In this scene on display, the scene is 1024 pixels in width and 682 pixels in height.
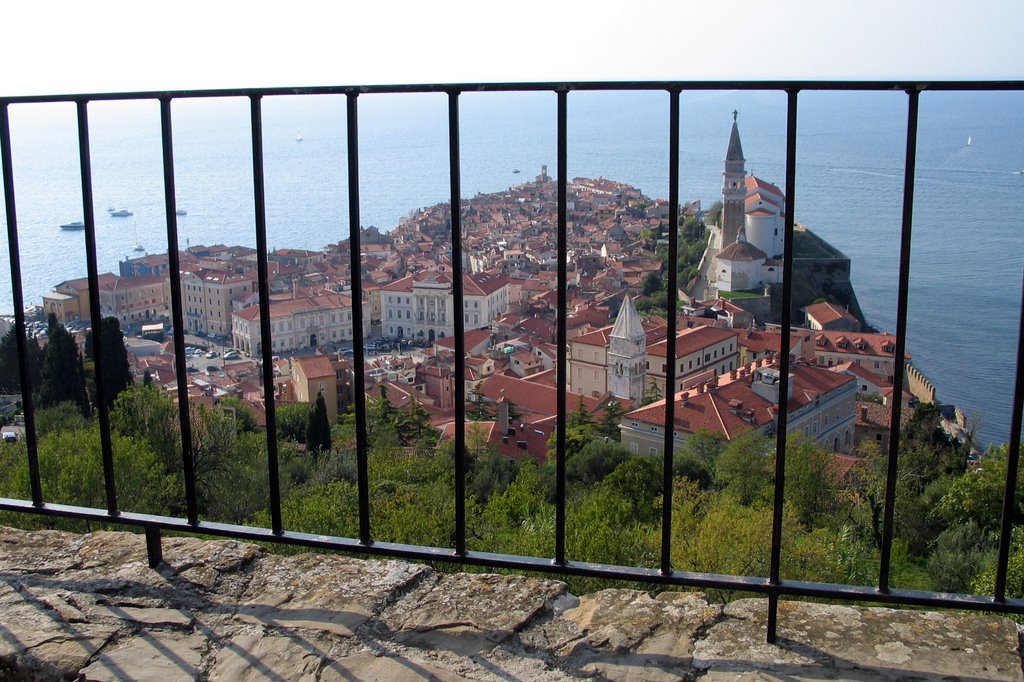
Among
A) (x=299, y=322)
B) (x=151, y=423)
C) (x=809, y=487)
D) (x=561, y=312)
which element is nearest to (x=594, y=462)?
(x=809, y=487)

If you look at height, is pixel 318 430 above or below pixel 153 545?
below

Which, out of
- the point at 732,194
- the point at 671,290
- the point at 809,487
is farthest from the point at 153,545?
the point at 732,194

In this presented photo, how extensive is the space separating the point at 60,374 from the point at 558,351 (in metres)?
17.1

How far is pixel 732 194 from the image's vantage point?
4412 cm

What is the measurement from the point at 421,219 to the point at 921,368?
1379cm

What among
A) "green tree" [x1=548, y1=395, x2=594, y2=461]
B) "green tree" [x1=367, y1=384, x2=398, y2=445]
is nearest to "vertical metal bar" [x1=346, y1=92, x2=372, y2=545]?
"green tree" [x1=367, y1=384, x2=398, y2=445]

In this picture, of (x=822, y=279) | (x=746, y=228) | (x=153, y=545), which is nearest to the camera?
(x=153, y=545)

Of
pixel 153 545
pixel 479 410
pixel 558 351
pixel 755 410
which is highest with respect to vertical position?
pixel 558 351

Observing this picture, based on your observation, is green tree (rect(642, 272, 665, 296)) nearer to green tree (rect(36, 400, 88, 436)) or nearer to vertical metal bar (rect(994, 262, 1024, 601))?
green tree (rect(36, 400, 88, 436))

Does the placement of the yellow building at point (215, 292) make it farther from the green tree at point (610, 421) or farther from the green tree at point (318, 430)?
the green tree at point (610, 421)

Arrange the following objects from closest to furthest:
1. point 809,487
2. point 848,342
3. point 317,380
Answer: point 809,487, point 317,380, point 848,342

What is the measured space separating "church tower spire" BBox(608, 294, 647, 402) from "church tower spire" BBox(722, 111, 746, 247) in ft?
57.2

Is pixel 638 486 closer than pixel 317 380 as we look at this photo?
Yes

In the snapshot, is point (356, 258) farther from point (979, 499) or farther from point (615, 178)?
point (615, 178)
